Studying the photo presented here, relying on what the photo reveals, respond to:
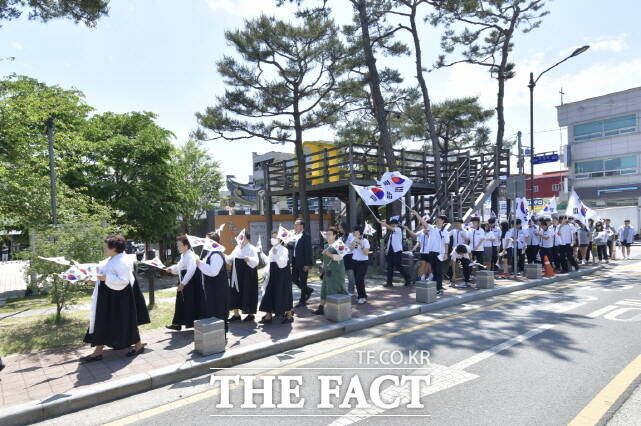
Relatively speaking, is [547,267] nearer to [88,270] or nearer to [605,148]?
[88,270]

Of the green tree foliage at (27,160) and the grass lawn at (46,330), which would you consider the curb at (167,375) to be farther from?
the green tree foliage at (27,160)

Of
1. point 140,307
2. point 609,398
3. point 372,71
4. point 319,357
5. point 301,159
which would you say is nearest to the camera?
point 609,398

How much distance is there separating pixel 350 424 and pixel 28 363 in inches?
182

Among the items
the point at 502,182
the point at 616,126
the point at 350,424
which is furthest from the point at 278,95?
the point at 616,126

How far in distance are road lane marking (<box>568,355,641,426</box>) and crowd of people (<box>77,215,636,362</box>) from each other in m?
4.33

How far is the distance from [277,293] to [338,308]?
1115 mm

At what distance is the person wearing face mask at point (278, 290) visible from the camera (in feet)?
23.2

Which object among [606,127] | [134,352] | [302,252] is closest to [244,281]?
[302,252]

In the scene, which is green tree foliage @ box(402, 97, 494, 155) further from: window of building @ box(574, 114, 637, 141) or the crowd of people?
window of building @ box(574, 114, 637, 141)

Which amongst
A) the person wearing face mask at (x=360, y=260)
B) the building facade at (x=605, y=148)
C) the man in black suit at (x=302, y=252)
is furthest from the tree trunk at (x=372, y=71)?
the building facade at (x=605, y=148)

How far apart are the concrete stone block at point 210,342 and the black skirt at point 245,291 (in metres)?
1.75

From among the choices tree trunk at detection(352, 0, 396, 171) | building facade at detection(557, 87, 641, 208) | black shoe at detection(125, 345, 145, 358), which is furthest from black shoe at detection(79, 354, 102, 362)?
building facade at detection(557, 87, 641, 208)

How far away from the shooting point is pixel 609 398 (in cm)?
405

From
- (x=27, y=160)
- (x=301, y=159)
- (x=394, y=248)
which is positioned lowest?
(x=394, y=248)
